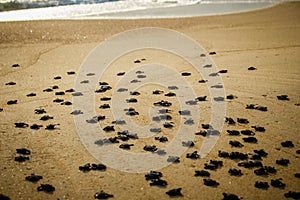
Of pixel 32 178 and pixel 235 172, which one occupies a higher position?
pixel 235 172

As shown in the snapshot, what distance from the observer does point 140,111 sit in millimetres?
9227

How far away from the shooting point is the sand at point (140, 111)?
6.02m

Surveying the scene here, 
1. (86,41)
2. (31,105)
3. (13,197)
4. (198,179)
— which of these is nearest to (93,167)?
(13,197)

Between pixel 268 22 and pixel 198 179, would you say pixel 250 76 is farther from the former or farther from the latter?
pixel 268 22

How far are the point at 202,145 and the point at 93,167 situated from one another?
228 centimetres

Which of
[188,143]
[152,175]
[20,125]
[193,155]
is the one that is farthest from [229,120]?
[20,125]

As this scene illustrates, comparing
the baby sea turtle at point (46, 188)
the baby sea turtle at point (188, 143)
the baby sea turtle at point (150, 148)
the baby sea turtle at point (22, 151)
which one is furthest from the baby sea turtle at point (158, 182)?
the baby sea turtle at point (22, 151)

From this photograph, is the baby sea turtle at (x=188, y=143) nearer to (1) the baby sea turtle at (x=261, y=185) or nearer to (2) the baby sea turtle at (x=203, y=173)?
(2) the baby sea turtle at (x=203, y=173)

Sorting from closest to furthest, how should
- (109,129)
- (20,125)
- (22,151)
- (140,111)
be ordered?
1. (22,151)
2. (109,129)
3. (20,125)
4. (140,111)

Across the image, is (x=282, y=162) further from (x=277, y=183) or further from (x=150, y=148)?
(x=150, y=148)

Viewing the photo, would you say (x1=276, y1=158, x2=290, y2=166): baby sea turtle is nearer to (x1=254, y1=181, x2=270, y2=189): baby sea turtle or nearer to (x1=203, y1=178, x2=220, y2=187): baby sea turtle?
(x1=254, y1=181, x2=270, y2=189): baby sea turtle

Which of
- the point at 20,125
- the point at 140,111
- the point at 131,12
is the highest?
the point at 131,12

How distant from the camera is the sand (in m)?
6.02

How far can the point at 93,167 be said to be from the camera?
6605mm
